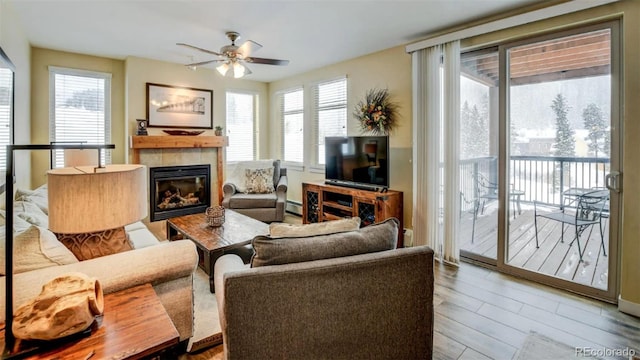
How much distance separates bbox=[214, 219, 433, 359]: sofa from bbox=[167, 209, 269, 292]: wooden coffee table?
1116 millimetres

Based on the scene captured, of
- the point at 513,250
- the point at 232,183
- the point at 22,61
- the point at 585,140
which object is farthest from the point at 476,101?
the point at 22,61

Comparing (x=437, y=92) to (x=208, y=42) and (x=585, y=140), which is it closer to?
(x=585, y=140)

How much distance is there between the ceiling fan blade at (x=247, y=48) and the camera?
10.1 ft

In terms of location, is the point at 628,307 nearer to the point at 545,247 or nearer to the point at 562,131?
the point at 545,247

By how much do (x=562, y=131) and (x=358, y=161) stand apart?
2.12m

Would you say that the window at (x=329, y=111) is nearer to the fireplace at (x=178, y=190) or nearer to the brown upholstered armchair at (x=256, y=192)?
the brown upholstered armchair at (x=256, y=192)

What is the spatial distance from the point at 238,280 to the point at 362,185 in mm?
2893

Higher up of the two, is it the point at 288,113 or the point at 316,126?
the point at 288,113

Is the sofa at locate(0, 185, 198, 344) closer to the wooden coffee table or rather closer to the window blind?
the window blind

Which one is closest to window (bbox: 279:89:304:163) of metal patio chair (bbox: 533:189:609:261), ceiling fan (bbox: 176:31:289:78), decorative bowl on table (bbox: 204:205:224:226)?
ceiling fan (bbox: 176:31:289:78)

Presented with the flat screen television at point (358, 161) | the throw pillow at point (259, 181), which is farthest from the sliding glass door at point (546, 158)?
the throw pillow at point (259, 181)

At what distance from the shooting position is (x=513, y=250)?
3.26 m

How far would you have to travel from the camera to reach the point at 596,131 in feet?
8.85

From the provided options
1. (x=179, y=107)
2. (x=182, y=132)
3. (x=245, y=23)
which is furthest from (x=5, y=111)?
(x=179, y=107)
